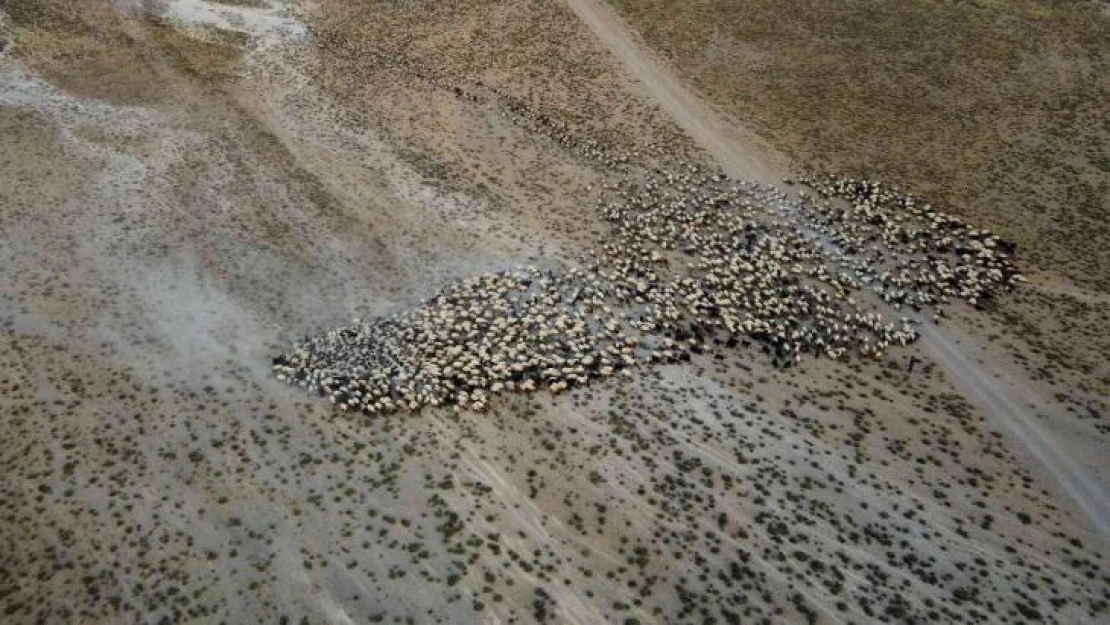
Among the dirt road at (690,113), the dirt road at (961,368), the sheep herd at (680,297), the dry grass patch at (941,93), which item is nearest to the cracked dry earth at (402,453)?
the dirt road at (961,368)

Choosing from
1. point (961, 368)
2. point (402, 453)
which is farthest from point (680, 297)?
point (402, 453)

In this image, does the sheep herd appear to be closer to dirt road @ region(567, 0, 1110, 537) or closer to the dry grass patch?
dirt road @ region(567, 0, 1110, 537)

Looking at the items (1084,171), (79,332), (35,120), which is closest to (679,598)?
(79,332)

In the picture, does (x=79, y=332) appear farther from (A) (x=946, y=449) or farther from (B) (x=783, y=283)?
(A) (x=946, y=449)

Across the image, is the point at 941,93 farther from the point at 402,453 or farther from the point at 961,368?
the point at 402,453

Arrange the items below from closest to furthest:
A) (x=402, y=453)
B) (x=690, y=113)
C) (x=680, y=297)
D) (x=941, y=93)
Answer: (x=402, y=453) < (x=680, y=297) < (x=690, y=113) < (x=941, y=93)
